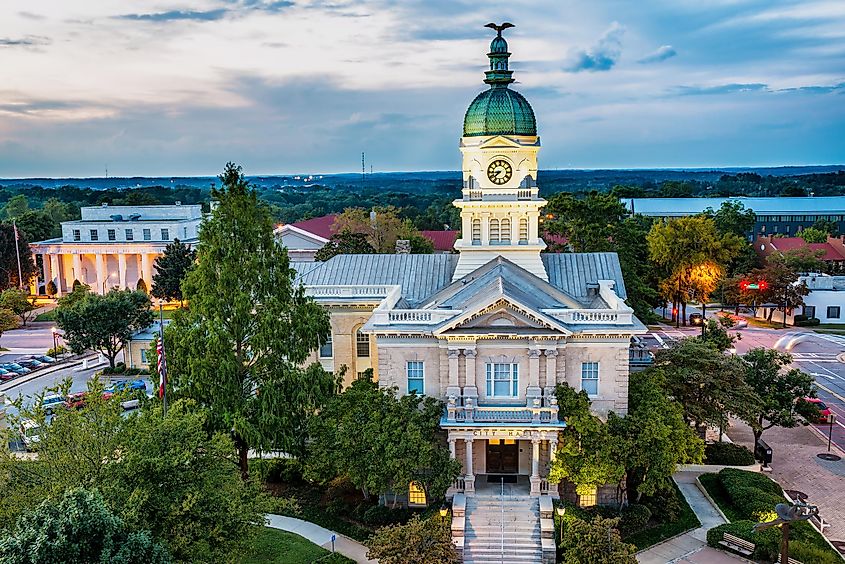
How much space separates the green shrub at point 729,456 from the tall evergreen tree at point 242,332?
23.8 metres

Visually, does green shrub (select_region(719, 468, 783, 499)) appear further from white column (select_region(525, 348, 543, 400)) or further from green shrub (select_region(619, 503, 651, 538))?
white column (select_region(525, 348, 543, 400))

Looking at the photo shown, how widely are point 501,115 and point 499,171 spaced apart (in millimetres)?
3374

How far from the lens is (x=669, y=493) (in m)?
38.2

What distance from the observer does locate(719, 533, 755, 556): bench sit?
107 ft

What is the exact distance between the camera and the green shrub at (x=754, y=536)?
3244 centimetres

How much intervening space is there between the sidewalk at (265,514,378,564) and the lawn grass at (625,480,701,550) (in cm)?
1267

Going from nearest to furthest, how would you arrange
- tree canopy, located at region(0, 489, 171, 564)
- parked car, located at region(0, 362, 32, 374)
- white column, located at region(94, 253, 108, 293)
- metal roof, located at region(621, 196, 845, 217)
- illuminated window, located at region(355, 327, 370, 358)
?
tree canopy, located at region(0, 489, 171, 564) → illuminated window, located at region(355, 327, 370, 358) → parked car, located at region(0, 362, 32, 374) → white column, located at region(94, 253, 108, 293) → metal roof, located at region(621, 196, 845, 217)

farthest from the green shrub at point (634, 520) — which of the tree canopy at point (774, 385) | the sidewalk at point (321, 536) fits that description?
the sidewalk at point (321, 536)

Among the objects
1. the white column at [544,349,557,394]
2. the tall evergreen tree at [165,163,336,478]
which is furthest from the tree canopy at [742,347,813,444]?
the tall evergreen tree at [165,163,336,478]

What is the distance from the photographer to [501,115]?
44.0 m

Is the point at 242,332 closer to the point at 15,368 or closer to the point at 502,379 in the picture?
the point at 502,379

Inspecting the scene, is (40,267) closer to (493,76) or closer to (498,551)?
(493,76)

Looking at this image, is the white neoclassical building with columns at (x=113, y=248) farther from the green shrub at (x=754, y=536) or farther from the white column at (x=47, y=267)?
the green shrub at (x=754, y=536)

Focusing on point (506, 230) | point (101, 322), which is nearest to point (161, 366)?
point (506, 230)
